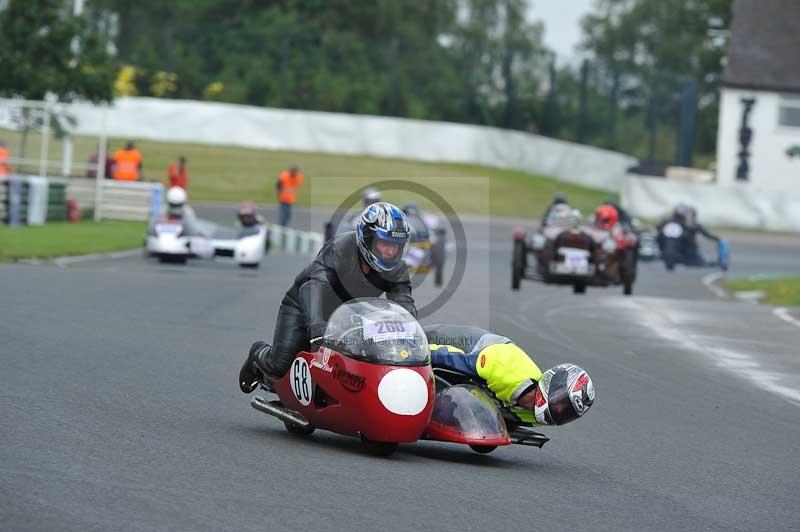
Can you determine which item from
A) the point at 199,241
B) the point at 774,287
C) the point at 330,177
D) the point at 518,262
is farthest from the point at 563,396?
the point at 330,177

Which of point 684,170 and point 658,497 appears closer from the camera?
point 658,497

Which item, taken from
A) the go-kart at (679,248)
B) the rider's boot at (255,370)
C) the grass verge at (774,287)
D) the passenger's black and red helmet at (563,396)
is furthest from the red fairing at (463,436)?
the go-kart at (679,248)

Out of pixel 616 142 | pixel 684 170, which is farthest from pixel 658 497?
pixel 616 142

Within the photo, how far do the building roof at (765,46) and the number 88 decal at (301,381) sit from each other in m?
40.4

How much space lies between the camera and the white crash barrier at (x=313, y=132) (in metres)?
49.1

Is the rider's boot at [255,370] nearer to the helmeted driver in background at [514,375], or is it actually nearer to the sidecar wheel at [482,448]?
the helmeted driver in background at [514,375]

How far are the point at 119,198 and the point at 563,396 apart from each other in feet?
81.7

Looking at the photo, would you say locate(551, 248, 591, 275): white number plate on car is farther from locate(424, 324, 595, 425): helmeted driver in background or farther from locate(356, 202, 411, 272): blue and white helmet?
locate(356, 202, 411, 272): blue and white helmet

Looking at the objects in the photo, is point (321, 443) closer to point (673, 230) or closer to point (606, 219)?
point (606, 219)

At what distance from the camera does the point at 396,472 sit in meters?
7.27

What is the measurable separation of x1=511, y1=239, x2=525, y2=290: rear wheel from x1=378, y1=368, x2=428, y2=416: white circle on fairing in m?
14.7

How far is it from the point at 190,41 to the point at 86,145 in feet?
39.7

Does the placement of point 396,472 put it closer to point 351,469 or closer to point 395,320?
point 351,469

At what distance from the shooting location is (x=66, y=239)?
2498 cm
